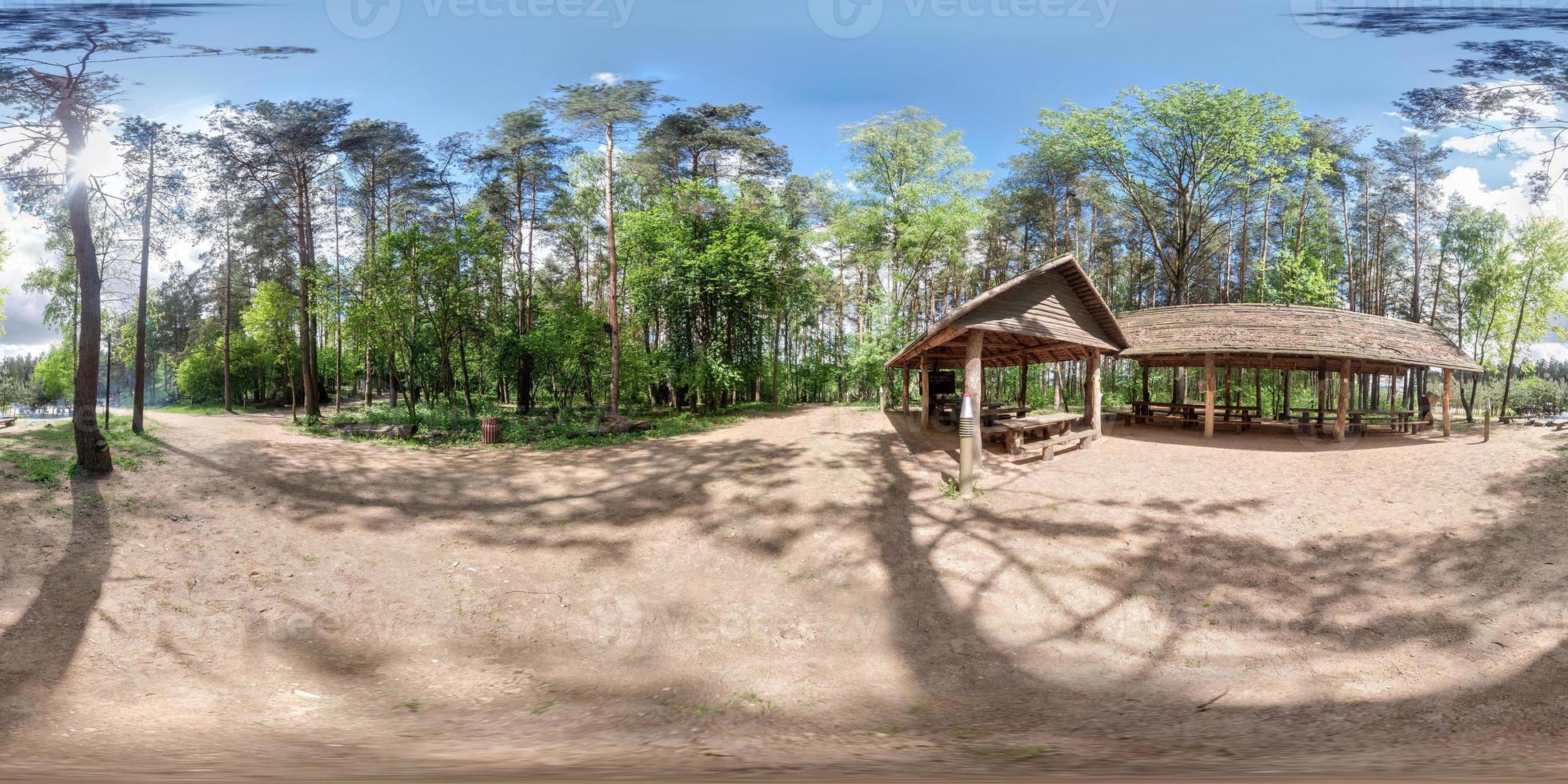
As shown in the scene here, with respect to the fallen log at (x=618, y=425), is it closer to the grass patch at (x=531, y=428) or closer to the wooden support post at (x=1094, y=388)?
the grass patch at (x=531, y=428)

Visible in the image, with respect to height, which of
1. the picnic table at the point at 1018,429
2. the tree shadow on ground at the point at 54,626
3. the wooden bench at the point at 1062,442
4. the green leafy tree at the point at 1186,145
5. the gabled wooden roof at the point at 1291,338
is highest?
the green leafy tree at the point at 1186,145

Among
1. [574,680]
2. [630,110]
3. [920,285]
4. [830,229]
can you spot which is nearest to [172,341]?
[630,110]

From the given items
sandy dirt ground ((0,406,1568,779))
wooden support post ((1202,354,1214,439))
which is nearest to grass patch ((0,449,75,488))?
sandy dirt ground ((0,406,1568,779))

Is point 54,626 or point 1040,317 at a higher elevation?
point 1040,317

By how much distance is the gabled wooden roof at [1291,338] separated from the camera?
1192 centimetres

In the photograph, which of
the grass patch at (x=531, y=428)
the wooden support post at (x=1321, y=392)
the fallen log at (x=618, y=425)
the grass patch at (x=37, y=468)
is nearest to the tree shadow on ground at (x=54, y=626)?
the grass patch at (x=37, y=468)

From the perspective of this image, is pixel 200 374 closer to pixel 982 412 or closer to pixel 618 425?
pixel 618 425

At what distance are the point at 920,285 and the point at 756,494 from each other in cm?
1741

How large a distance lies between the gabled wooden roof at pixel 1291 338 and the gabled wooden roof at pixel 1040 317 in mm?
2132

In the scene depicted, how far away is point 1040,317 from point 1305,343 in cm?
706

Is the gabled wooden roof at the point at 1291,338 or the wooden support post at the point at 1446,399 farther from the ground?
the gabled wooden roof at the point at 1291,338

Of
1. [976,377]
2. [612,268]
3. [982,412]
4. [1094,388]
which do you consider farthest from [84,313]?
[1094,388]

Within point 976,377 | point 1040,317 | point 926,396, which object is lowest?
point 926,396

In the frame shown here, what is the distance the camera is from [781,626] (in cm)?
434
